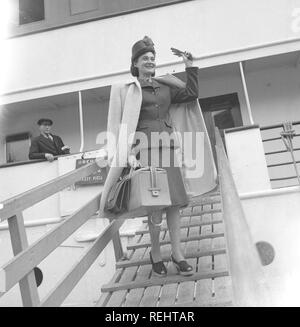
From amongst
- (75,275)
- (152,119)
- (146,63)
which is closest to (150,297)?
(75,275)

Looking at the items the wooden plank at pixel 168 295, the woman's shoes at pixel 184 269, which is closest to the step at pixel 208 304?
the wooden plank at pixel 168 295

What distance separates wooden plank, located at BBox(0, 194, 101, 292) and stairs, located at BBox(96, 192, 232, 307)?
0.57 meters

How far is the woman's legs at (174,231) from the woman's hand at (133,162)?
1.23 feet

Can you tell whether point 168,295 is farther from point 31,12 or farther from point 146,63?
point 31,12

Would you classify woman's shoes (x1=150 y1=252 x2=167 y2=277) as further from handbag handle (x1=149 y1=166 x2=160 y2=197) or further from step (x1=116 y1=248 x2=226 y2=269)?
handbag handle (x1=149 y1=166 x2=160 y2=197)

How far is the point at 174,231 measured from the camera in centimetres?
279

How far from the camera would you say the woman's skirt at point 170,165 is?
2787 mm

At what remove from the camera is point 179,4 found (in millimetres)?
6645

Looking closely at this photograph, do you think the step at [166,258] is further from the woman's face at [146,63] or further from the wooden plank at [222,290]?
Answer: the woman's face at [146,63]

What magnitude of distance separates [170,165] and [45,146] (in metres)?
3.48

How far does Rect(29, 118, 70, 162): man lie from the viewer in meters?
5.64

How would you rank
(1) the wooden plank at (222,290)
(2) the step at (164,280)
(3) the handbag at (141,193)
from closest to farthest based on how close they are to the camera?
(1) the wooden plank at (222,290)
(3) the handbag at (141,193)
(2) the step at (164,280)

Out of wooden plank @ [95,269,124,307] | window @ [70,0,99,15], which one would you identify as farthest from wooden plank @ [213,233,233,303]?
window @ [70,0,99,15]
